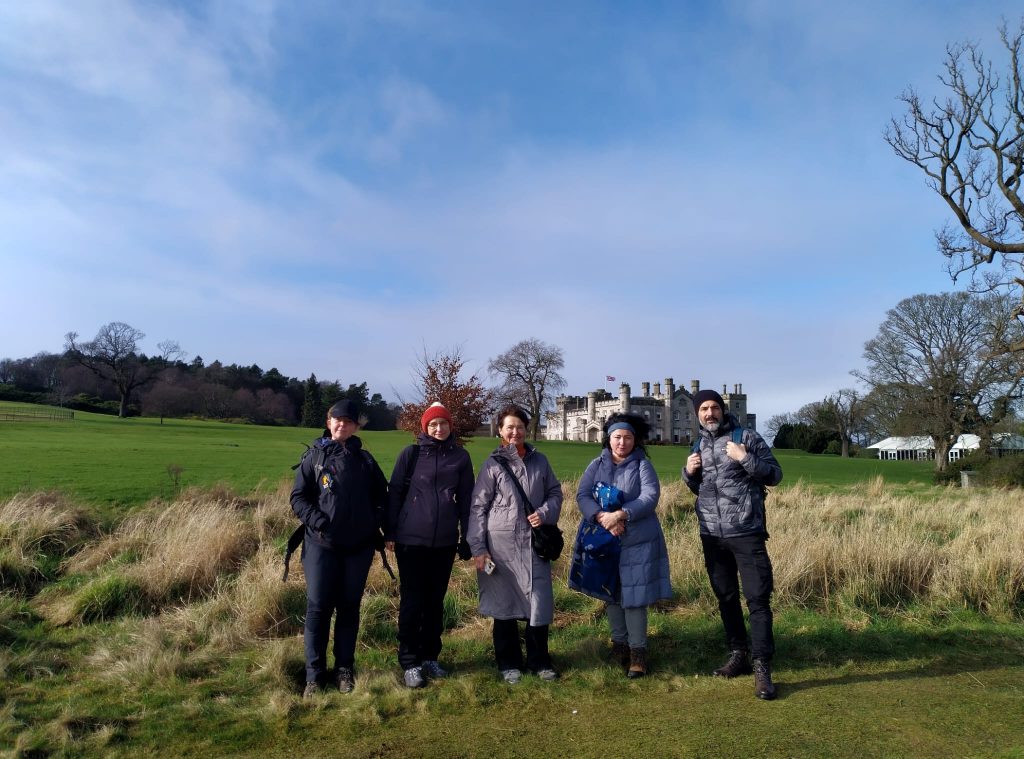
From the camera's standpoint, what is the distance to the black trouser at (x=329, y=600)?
14.7 ft

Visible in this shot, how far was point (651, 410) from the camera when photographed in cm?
9000

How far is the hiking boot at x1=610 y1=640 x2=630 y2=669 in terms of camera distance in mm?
4879

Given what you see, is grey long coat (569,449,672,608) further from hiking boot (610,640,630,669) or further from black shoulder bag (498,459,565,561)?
hiking boot (610,640,630,669)

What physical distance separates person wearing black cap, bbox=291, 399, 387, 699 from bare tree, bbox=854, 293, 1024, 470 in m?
33.2

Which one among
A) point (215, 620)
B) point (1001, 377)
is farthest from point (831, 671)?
point (1001, 377)

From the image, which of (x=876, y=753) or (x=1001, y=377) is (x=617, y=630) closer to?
(x=876, y=753)

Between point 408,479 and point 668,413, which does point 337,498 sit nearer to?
point 408,479

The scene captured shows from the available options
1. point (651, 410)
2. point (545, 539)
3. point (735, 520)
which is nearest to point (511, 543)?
point (545, 539)

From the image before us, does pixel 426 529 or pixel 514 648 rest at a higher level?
pixel 426 529

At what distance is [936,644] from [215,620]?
237 inches

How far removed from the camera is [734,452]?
4.57 m

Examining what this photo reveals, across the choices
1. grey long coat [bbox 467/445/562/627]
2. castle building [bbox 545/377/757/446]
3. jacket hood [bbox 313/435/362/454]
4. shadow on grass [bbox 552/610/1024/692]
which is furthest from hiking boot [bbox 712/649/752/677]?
castle building [bbox 545/377/757/446]

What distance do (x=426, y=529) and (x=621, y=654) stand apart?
1717mm

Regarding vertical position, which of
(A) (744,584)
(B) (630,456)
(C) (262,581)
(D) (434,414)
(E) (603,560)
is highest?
(D) (434,414)
